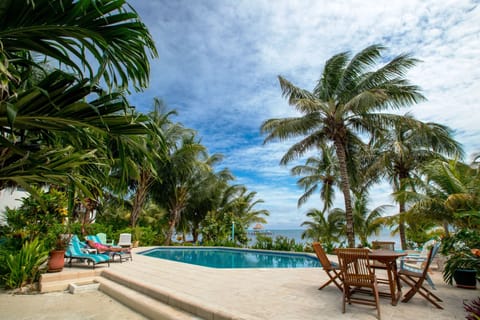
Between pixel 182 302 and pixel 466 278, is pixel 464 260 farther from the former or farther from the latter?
pixel 182 302

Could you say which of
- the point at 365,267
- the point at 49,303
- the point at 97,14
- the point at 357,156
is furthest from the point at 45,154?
the point at 357,156

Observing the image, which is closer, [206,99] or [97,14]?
[97,14]

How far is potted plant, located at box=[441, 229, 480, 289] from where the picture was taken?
190 inches

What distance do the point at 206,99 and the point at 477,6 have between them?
517 inches

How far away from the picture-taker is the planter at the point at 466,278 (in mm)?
4953

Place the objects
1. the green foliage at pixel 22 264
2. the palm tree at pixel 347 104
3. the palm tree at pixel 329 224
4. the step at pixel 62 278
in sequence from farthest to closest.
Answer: the palm tree at pixel 329 224 < the palm tree at pixel 347 104 < the step at pixel 62 278 < the green foliage at pixel 22 264

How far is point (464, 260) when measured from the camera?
4855 millimetres

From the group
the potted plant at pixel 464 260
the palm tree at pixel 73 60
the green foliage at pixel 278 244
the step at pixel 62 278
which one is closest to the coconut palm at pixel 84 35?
the palm tree at pixel 73 60

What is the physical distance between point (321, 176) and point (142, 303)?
52.3 ft

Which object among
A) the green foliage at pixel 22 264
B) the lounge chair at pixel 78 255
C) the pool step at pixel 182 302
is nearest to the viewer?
the pool step at pixel 182 302

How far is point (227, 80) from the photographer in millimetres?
12961

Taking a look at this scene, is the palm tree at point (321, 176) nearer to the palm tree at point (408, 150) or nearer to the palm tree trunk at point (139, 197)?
the palm tree at point (408, 150)

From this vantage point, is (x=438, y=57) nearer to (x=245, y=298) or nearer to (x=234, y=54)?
(x=234, y=54)

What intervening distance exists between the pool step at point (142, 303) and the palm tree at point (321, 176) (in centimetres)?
1488
